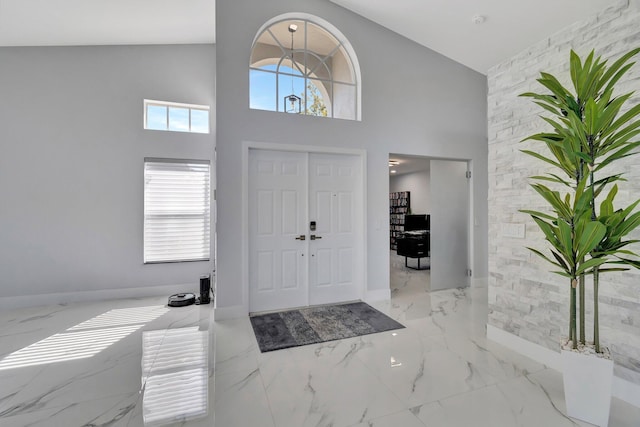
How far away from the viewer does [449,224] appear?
4.88m

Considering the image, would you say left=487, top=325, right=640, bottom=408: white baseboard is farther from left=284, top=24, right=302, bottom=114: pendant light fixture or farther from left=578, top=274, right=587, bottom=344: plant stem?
left=284, top=24, right=302, bottom=114: pendant light fixture

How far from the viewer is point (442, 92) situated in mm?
4730

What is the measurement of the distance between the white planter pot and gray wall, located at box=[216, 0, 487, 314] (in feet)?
8.42

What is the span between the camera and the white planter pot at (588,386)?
67.3 inches

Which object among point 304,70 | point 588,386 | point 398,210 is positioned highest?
point 304,70

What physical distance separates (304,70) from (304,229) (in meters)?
2.27

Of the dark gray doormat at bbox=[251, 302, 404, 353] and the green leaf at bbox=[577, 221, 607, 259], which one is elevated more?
the green leaf at bbox=[577, 221, 607, 259]

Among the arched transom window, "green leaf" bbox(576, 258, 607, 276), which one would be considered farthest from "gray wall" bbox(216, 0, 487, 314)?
"green leaf" bbox(576, 258, 607, 276)

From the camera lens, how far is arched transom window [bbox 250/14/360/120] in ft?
12.7

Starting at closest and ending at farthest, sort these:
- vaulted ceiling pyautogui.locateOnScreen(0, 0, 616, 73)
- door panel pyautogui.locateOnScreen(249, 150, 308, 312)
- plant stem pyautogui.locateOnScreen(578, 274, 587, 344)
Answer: plant stem pyautogui.locateOnScreen(578, 274, 587, 344)
vaulted ceiling pyautogui.locateOnScreen(0, 0, 616, 73)
door panel pyautogui.locateOnScreen(249, 150, 308, 312)

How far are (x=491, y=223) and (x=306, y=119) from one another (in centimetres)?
259

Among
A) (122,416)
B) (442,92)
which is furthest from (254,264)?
(442,92)

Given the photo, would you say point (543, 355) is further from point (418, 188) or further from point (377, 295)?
point (418, 188)

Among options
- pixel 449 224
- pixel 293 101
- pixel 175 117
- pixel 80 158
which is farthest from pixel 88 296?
pixel 449 224
